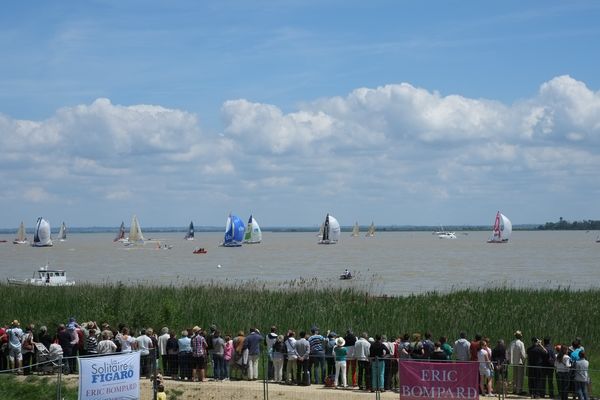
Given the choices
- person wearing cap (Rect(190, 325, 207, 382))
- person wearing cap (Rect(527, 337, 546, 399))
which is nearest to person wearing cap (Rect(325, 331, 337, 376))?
person wearing cap (Rect(190, 325, 207, 382))

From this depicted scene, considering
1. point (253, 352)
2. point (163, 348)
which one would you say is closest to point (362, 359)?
point (253, 352)

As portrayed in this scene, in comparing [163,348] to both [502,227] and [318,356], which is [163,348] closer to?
[318,356]

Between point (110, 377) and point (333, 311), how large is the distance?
17.0m

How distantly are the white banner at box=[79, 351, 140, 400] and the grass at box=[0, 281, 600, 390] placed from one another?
1168 centimetres

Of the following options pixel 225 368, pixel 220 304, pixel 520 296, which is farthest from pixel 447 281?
pixel 225 368

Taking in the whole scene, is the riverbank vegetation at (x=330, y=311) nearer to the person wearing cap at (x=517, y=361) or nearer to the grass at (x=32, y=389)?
the grass at (x=32, y=389)

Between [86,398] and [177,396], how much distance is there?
4.21 meters

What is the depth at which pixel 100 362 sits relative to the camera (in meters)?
15.8

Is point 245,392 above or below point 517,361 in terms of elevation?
below

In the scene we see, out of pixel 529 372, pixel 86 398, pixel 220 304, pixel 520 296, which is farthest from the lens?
pixel 520 296

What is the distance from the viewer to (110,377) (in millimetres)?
15906

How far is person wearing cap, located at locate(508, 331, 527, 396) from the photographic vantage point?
755 inches

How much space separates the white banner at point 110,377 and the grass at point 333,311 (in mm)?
11683

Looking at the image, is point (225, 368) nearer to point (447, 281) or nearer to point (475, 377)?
point (475, 377)
